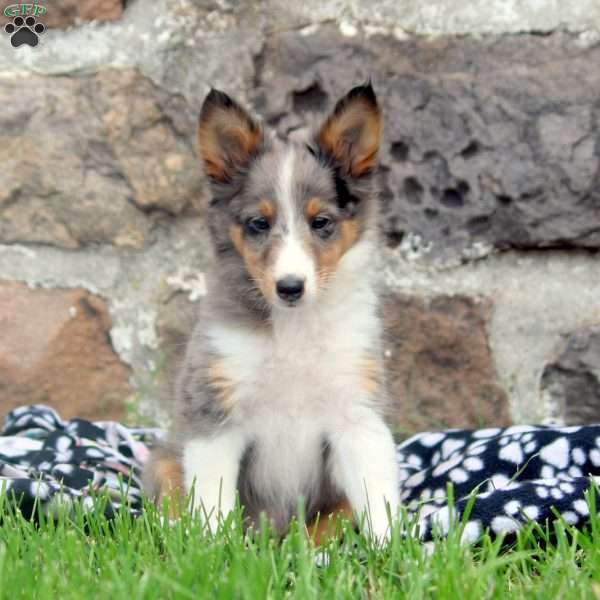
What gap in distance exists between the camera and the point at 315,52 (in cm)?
398

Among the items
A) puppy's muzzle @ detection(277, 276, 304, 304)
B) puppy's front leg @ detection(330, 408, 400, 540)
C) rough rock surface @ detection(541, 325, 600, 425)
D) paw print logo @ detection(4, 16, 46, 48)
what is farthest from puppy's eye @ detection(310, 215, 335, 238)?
paw print logo @ detection(4, 16, 46, 48)

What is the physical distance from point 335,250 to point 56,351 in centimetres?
146

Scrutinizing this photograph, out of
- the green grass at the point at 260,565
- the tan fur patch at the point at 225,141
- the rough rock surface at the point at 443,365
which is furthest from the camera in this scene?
the rough rock surface at the point at 443,365

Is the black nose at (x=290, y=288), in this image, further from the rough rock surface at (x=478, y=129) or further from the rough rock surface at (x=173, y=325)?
the rough rock surface at (x=173, y=325)

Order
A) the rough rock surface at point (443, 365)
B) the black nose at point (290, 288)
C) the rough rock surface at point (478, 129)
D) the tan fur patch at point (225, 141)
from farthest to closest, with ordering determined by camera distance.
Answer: the rough rock surface at point (443, 365), the rough rock surface at point (478, 129), the tan fur patch at point (225, 141), the black nose at point (290, 288)

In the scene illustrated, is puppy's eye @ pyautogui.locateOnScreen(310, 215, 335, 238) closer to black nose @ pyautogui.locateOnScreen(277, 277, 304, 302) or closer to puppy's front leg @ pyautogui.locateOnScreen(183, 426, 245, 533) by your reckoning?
black nose @ pyautogui.locateOnScreen(277, 277, 304, 302)

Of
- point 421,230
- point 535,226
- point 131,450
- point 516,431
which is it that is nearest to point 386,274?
point 421,230

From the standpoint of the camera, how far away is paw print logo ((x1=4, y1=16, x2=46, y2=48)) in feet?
13.3

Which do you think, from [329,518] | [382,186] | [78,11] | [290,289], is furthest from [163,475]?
[78,11]

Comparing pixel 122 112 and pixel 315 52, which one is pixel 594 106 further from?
pixel 122 112

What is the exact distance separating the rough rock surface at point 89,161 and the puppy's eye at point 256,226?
98 centimetres

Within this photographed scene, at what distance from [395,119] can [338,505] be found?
1.51 metres

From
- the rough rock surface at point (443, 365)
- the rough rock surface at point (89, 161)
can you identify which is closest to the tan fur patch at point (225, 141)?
the rough rock surface at point (89, 161)

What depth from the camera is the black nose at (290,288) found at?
117 inches
